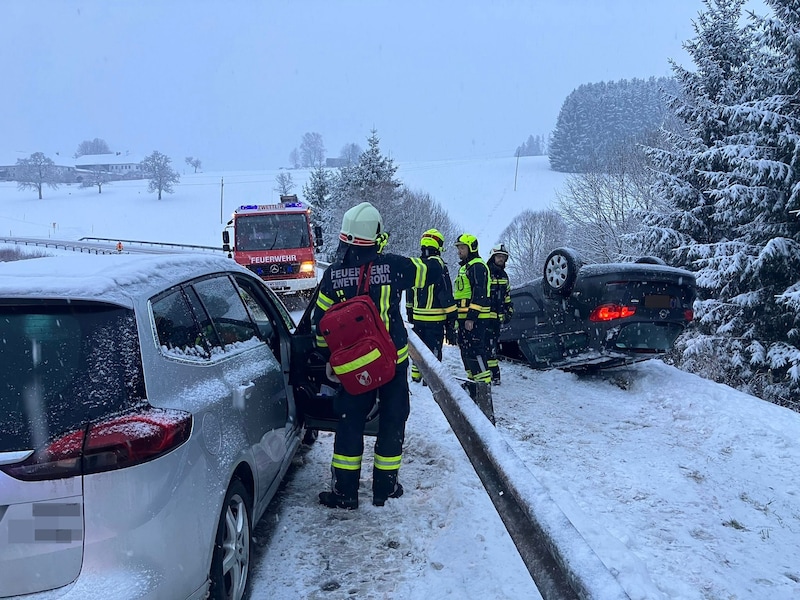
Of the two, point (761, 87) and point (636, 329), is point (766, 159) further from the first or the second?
point (636, 329)

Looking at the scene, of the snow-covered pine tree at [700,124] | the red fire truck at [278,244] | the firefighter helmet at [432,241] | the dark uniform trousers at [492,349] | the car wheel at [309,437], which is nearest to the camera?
the car wheel at [309,437]

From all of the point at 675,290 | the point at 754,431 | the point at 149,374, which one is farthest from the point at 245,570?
the point at 675,290

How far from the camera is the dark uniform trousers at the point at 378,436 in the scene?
3.95 m

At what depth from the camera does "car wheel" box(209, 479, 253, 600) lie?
2572 millimetres

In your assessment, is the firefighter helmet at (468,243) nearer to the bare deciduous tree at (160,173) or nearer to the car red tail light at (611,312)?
the car red tail light at (611,312)

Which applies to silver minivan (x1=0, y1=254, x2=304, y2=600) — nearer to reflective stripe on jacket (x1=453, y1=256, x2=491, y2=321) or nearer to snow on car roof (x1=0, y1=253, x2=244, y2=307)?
snow on car roof (x1=0, y1=253, x2=244, y2=307)

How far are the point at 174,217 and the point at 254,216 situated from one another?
68363 mm

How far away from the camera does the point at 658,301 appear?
630cm

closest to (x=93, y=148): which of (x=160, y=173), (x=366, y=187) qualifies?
(x=160, y=173)

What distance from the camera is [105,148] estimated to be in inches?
6334

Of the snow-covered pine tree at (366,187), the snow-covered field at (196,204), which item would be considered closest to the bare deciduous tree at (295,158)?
the snow-covered field at (196,204)

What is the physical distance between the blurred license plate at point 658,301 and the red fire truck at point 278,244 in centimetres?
987

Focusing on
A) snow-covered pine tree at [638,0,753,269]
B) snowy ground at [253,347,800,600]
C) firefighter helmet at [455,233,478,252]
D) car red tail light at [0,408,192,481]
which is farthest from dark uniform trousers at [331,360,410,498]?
snow-covered pine tree at [638,0,753,269]

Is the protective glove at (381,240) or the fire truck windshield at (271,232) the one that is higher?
the protective glove at (381,240)
